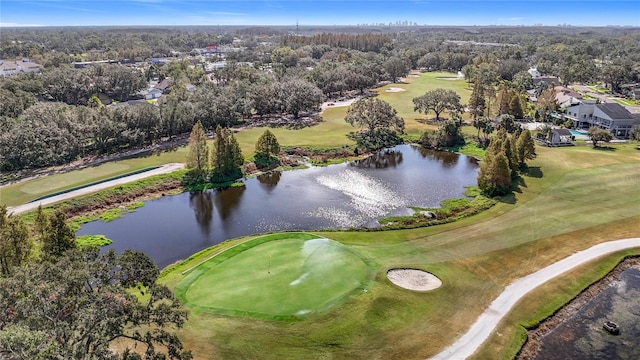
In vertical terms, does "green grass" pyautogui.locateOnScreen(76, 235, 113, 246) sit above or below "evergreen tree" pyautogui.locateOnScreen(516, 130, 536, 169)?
below

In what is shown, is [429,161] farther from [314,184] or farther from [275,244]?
[275,244]

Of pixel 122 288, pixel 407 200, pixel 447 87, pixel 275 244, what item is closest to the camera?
pixel 122 288

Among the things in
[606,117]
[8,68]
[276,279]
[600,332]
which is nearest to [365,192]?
[276,279]

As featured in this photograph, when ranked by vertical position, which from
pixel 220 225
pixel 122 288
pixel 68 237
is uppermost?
pixel 122 288

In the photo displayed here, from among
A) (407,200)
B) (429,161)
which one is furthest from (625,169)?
(407,200)

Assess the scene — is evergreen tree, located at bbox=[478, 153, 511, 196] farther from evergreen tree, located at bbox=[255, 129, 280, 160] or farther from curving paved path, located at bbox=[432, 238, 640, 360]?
evergreen tree, located at bbox=[255, 129, 280, 160]

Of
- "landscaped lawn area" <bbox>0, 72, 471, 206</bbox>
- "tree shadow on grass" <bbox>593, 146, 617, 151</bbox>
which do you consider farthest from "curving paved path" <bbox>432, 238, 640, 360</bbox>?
"landscaped lawn area" <bbox>0, 72, 471, 206</bbox>

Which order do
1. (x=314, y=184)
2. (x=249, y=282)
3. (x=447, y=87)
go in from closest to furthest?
1. (x=249, y=282)
2. (x=314, y=184)
3. (x=447, y=87)
